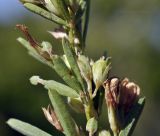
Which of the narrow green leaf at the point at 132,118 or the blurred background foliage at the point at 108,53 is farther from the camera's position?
the blurred background foliage at the point at 108,53

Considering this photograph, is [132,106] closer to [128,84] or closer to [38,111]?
[128,84]

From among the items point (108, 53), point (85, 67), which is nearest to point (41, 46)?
point (85, 67)

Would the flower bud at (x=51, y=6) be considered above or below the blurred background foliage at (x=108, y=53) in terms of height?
above

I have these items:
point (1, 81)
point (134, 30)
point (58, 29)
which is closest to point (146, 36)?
point (134, 30)

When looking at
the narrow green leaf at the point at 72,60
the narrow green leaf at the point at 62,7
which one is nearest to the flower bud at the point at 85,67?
the narrow green leaf at the point at 72,60

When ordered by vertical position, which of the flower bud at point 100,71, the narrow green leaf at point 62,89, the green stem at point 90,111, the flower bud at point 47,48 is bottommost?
the green stem at point 90,111

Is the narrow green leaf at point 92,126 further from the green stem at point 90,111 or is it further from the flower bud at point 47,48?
the flower bud at point 47,48

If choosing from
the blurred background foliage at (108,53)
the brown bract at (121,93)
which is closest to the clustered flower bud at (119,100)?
the brown bract at (121,93)
